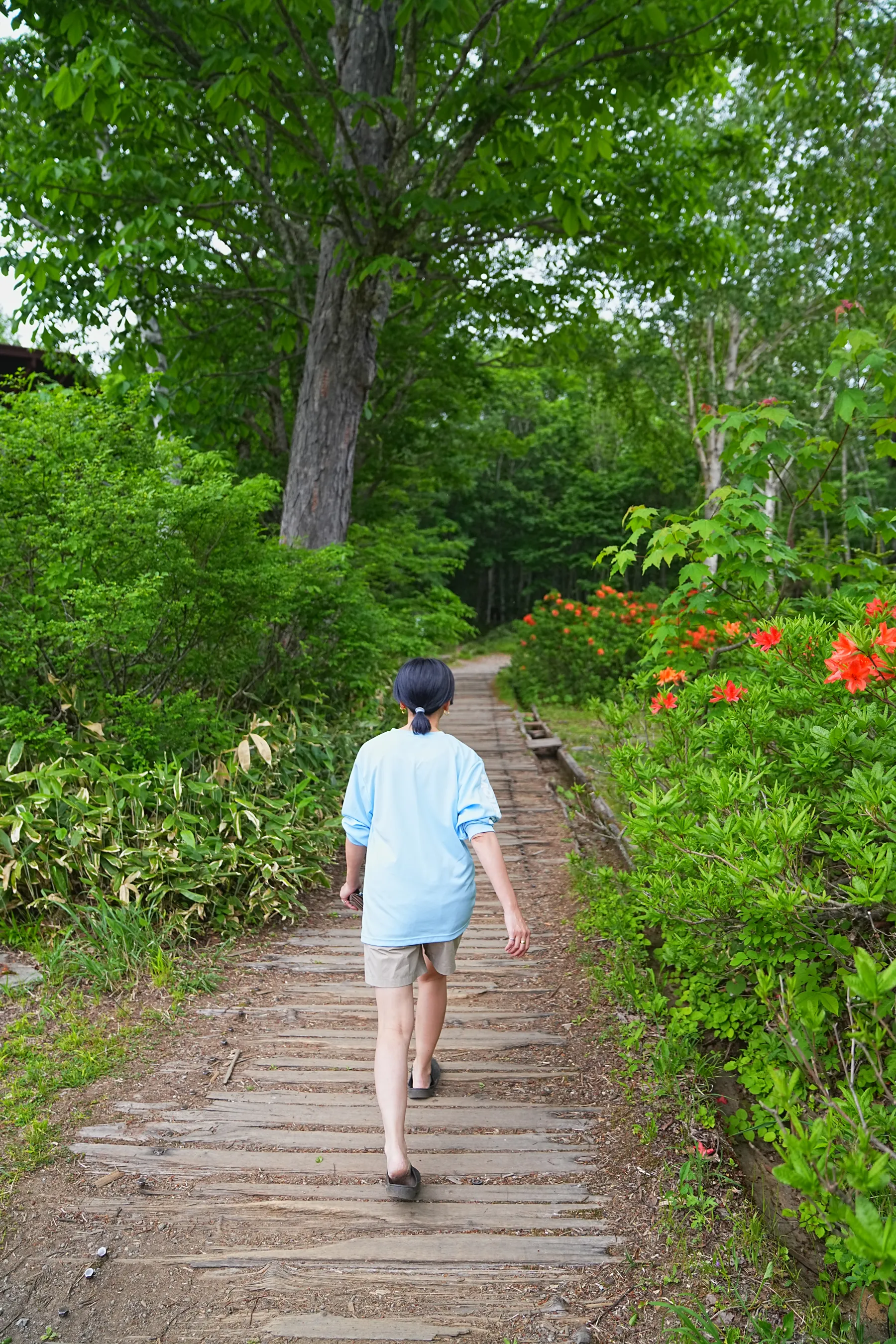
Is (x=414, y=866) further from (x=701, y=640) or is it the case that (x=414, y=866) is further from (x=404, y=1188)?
(x=701, y=640)

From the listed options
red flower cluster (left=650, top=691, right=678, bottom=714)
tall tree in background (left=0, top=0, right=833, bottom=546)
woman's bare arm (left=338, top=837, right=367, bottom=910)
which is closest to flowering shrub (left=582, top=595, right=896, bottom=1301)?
red flower cluster (left=650, top=691, right=678, bottom=714)

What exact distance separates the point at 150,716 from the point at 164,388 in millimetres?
4200

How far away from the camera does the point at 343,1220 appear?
2.60 m

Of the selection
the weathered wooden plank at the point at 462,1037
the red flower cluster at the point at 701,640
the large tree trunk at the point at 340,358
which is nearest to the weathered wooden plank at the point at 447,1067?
the weathered wooden plank at the point at 462,1037

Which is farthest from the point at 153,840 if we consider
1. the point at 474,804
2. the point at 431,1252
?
the point at 431,1252

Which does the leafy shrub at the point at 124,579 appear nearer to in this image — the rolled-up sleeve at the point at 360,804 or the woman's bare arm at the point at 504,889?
the rolled-up sleeve at the point at 360,804

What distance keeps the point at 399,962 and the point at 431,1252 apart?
81 cm

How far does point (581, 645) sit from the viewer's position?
12.6m

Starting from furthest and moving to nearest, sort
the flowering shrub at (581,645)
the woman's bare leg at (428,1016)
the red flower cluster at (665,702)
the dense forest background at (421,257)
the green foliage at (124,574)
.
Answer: the flowering shrub at (581,645) → the dense forest background at (421,257) → the green foliage at (124,574) → the red flower cluster at (665,702) → the woman's bare leg at (428,1016)

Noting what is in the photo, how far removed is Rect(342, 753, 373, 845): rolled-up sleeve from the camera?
9.18 feet

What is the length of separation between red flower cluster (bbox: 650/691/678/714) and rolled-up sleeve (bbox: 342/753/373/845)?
1.44 meters

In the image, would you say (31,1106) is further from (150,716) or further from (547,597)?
(547,597)

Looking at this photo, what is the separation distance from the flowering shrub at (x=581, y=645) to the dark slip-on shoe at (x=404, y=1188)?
30.7 ft

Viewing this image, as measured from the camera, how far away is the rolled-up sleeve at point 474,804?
2.67 m
